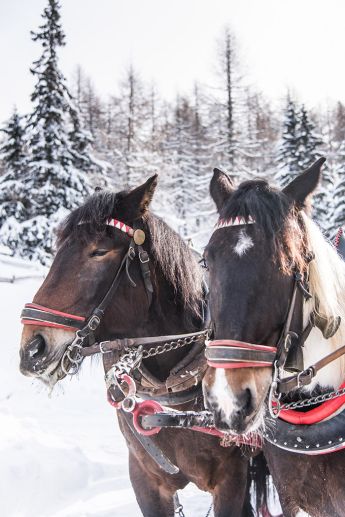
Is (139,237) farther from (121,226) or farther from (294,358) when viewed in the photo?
(294,358)

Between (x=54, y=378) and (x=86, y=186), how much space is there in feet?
44.9

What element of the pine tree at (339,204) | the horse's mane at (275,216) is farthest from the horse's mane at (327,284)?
the pine tree at (339,204)

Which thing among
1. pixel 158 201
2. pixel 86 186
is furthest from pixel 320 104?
pixel 86 186

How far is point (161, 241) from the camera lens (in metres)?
2.99

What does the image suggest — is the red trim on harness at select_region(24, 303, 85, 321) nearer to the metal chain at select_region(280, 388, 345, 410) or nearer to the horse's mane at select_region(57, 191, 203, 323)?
the horse's mane at select_region(57, 191, 203, 323)

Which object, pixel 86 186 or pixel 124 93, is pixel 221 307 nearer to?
pixel 86 186

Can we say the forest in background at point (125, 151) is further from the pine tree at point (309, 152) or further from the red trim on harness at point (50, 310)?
the red trim on harness at point (50, 310)

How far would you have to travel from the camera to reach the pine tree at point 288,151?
1898 centimetres

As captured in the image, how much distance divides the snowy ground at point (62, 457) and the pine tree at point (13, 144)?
10.5 m

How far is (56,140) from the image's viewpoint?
15180mm

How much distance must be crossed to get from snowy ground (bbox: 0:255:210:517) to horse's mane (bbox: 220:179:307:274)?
1678 mm

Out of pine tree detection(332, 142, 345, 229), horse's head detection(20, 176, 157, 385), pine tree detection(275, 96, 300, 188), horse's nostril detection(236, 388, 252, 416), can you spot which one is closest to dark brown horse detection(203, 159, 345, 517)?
horse's nostril detection(236, 388, 252, 416)

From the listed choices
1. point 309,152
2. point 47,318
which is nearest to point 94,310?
point 47,318

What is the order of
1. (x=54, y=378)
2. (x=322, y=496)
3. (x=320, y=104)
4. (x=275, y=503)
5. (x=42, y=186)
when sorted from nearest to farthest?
1. (x=322, y=496)
2. (x=54, y=378)
3. (x=275, y=503)
4. (x=42, y=186)
5. (x=320, y=104)
